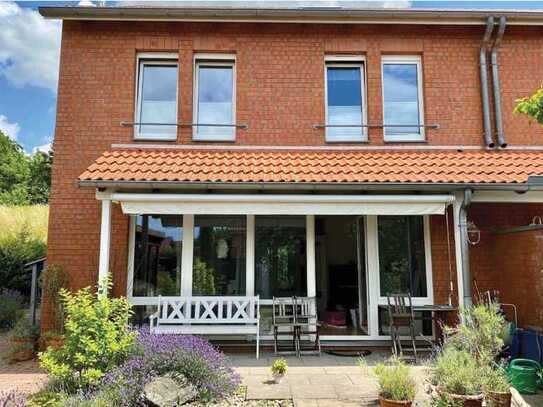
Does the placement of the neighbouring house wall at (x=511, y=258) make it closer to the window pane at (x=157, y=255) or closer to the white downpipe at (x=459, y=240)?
the white downpipe at (x=459, y=240)

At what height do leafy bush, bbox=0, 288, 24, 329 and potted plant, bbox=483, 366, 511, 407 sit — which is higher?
leafy bush, bbox=0, 288, 24, 329

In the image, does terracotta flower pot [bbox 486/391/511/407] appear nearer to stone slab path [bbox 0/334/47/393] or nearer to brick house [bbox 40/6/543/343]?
brick house [bbox 40/6/543/343]

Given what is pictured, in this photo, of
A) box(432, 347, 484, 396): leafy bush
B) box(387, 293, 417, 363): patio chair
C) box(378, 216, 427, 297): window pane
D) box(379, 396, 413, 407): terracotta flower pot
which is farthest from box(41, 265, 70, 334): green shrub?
box(432, 347, 484, 396): leafy bush

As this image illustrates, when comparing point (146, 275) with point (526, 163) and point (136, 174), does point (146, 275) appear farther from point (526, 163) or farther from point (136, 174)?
point (526, 163)

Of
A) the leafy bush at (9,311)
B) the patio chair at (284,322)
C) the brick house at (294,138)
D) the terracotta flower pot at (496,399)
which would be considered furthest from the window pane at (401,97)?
the leafy bush at (9,311)

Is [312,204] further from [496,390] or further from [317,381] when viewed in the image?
[496,390]

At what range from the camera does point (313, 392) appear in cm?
684

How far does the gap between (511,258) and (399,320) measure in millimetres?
2876

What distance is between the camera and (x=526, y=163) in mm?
10258

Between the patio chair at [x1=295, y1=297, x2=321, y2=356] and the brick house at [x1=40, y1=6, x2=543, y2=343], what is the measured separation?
36 centimetres

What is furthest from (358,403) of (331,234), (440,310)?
(331,234)

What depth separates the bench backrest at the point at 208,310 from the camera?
924cm

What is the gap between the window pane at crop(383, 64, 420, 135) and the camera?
38.4 ft

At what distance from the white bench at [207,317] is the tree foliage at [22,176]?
37.2 meters
